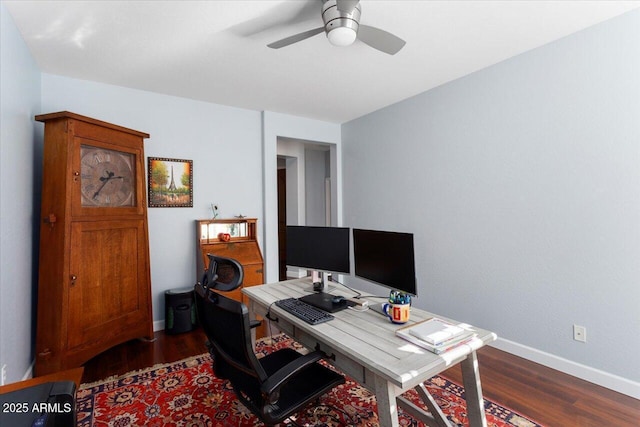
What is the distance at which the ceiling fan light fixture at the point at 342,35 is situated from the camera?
188cm

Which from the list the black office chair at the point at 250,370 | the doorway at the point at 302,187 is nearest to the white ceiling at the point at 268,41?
the black office chair at the point at 250,370

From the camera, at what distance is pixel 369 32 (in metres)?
1.97

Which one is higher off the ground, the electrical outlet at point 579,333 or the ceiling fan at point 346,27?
the ceiling fan at point 346,27

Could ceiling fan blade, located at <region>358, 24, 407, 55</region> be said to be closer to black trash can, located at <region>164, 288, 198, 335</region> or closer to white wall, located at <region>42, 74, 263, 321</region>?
white wall, located at <region>42, 74, 263, 321</region>

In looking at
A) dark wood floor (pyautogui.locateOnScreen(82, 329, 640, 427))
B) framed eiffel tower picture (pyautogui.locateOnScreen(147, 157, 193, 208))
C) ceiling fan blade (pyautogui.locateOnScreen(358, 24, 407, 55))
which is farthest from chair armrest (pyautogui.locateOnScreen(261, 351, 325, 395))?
framed eiffel tower picture (pyautogui.locateOnScreen(147, 157, 193, 208))

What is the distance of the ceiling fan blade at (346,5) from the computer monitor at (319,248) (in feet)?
4.44

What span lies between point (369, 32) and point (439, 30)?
70 centimetres

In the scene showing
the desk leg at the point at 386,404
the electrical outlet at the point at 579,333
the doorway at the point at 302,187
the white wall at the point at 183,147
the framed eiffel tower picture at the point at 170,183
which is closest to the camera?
the desk leg at the point at 386,404

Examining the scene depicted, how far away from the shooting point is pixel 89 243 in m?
2.54

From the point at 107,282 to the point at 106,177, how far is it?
3.08 ft

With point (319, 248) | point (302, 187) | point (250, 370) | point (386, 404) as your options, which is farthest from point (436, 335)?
point (302, 187)

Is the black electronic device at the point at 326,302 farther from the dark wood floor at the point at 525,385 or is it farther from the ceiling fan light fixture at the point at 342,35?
the ceiling fan light fixture at the point at 342,35

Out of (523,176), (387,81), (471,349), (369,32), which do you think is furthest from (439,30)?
(471,349)

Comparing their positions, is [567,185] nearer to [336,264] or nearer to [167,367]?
[336,264]
